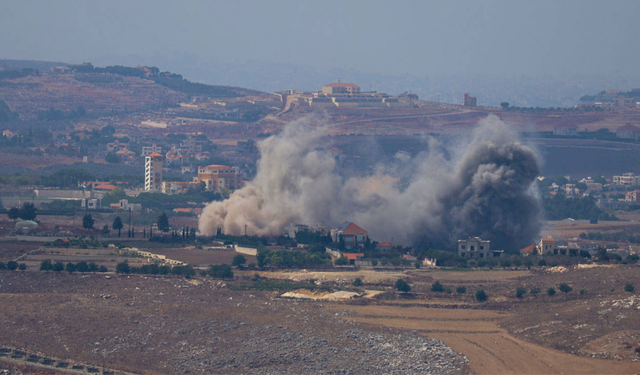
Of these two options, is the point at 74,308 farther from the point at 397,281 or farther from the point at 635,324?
the point at 635,324

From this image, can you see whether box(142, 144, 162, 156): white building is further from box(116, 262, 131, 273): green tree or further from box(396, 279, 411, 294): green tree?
box(396, 279, 411, 294): green tree

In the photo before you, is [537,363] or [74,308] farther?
[74,308]

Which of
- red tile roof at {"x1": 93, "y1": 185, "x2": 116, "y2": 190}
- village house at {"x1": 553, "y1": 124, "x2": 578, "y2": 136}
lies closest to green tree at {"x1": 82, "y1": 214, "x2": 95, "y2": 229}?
red tile roof at {"x1": 93, "y1": 185, "x2": 116, "y2": 190}

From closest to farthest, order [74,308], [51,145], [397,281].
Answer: [74,308] → [397,281] → [51,145]

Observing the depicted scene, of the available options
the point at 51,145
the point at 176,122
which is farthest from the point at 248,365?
the point at 176,122

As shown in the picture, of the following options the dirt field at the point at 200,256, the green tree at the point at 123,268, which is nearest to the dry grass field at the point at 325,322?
the green tree at the point at 123,268

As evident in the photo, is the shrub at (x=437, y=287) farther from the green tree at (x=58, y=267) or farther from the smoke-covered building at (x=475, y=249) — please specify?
the green tree at (x=58, y=267)

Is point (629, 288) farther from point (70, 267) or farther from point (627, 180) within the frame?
point (627, 180)
